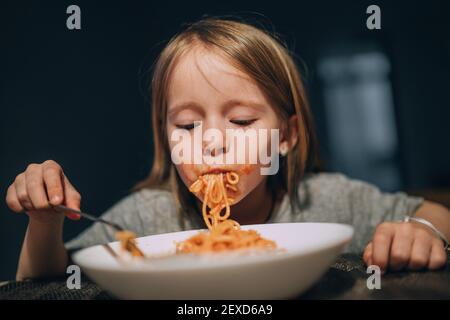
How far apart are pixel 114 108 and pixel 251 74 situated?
77 centimetres

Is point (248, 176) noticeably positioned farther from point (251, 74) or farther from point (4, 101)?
point (4, 101)

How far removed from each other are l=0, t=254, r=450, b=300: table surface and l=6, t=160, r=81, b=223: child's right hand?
6.1 inches

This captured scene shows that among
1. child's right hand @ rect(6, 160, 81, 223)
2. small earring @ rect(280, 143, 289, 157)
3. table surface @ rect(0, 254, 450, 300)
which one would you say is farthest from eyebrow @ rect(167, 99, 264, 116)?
table surface @ rect(0, 254, 450, 300)

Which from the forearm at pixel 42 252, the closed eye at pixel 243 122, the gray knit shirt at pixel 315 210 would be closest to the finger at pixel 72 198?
the forearm at pixel 42 252

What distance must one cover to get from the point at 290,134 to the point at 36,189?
2.93 feet

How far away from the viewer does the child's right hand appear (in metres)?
0.84

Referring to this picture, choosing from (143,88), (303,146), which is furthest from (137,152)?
(303,146)

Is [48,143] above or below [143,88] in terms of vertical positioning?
below

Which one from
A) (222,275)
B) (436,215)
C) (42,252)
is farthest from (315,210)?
(222,275)

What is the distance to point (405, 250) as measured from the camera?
840mm

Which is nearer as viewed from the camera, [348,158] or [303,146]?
[303,146]

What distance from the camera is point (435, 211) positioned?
1.36 meters

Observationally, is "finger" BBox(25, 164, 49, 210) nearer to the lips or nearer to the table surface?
the table surface

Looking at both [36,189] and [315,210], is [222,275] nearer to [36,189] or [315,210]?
[36,189]
